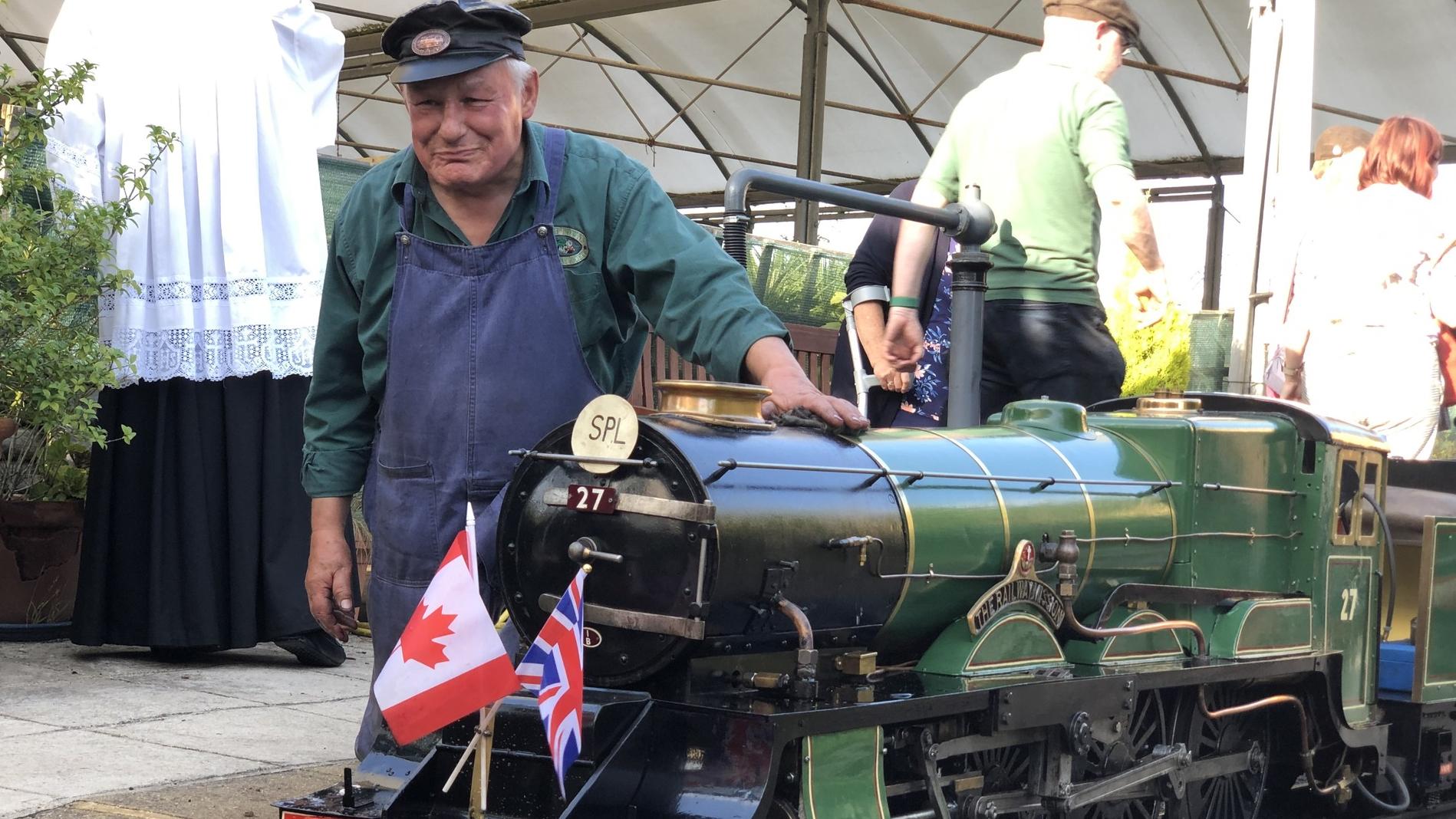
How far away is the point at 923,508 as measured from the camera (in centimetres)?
348

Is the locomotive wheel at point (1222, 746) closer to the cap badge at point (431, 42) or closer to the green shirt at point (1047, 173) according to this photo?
the green shirt at point (1047, 173)

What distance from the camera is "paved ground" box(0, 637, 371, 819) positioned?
3.64 m

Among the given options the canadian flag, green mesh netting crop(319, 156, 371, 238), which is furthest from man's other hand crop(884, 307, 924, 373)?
green mesh netting crop(319, 156, 371, 238)

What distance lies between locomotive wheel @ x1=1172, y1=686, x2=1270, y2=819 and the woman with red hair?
217 cm

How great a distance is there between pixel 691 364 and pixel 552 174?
4115 millimetres

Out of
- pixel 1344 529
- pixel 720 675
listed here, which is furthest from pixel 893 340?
pixel 720 675

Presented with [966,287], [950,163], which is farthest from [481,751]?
[950,163]

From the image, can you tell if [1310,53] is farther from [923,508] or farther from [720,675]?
[720,675]

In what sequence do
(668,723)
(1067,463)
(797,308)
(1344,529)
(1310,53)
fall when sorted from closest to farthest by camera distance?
(668,723) → (1067,463) → (1344,529) → (1310,53) → (797,308)

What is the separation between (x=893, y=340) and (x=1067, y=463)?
1092mm

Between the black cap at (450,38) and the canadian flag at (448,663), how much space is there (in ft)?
3.08

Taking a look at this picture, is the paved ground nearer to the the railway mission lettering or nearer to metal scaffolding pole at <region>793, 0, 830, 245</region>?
the the railway mission lettering

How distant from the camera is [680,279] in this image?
10.6 feet

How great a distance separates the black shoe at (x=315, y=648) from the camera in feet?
18.8
